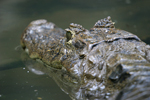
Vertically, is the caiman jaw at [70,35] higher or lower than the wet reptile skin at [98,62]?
higher

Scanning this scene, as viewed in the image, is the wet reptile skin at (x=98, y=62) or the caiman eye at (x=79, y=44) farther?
the caiman eye at (x=79, y=44)

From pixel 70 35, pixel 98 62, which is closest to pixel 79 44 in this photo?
pixel 70 35

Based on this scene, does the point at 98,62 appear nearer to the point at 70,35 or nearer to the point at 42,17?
the point at 70,35

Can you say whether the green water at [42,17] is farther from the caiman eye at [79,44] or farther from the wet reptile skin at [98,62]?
the caiman eye at [79,44]

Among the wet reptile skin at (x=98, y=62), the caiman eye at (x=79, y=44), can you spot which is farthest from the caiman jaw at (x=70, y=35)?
the caiman eye at (x=79, y=44)

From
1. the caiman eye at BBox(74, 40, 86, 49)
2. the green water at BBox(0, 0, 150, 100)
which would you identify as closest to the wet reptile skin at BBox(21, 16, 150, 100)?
the caiman eye at BBox(74, 40, 86, 49)

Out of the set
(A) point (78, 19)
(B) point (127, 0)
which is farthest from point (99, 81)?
(B) point (127, 0)

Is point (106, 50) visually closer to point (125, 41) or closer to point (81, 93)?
point (125, 41)
